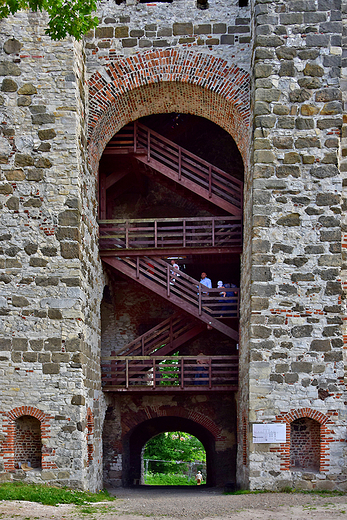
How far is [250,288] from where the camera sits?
1052 cm

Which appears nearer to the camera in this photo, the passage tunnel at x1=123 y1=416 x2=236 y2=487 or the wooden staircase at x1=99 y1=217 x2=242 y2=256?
the wooden staircase at x1=99 y1=217 x2=242 y2=256

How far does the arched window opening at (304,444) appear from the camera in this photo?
1030cm

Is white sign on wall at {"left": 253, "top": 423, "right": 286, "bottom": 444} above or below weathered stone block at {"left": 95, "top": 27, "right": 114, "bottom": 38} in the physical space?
below

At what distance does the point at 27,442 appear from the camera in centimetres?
1034

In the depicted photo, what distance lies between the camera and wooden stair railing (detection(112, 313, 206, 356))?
13000 mm

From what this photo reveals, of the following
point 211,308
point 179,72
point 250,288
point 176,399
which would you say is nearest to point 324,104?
point 179,72

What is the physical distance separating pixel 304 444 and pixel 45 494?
447 cm

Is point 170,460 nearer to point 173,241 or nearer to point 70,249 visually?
point 173,241

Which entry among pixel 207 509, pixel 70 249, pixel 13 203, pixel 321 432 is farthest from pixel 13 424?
pixel 321 432

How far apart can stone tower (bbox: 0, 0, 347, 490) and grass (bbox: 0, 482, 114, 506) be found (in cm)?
26

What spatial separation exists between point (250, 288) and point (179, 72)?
454 centimetres

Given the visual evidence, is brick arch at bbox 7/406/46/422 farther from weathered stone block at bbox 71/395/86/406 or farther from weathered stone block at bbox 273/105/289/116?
weathered stone block at bbox 273/105/289/116

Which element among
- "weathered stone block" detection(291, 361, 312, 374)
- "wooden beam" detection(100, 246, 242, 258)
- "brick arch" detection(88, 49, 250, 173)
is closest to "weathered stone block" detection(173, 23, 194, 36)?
"brick arch" detection(88, 49, 250, 173)

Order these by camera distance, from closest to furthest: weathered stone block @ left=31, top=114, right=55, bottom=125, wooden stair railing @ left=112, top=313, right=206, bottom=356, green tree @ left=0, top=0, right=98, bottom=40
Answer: green tree @ left=0, top=0, right=98, bottom=40, weathered stone block @ left=31, top=114, right=55, bottom=125, wooden stair railing @ left=112, top=313, right=206, bottom=356
